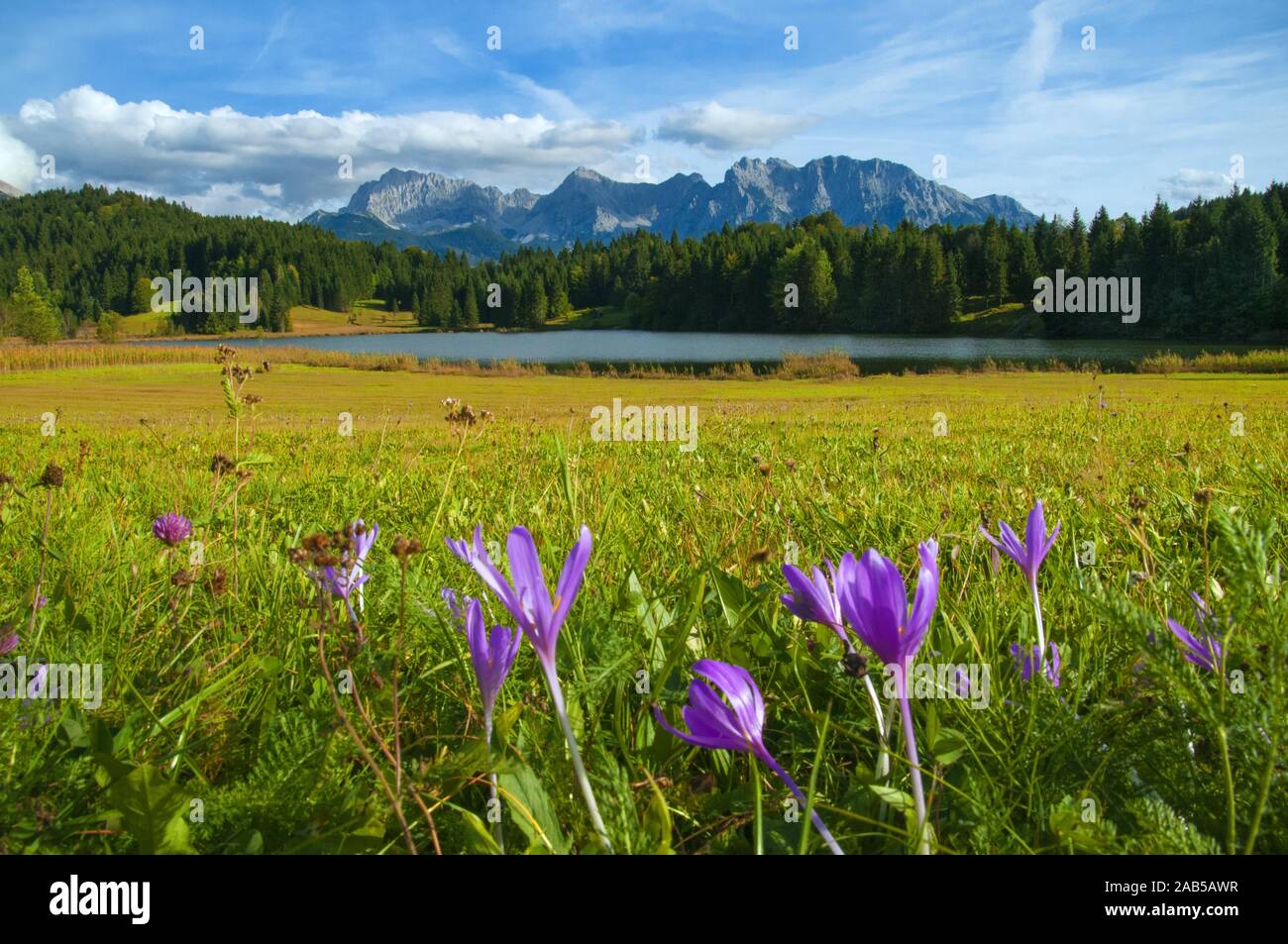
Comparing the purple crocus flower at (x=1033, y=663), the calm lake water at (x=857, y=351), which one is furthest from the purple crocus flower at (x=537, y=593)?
the calm lake water at (x=857, y=351)

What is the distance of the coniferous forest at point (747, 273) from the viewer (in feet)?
281

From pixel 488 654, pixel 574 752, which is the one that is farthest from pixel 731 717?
pixel 488 654

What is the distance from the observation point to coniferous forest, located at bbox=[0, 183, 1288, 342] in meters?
85.6

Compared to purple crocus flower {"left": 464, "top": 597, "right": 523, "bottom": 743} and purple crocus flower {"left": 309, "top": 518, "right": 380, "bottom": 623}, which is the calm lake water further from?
purple crocus flower {"left": 464, "top": 597, "right": 523, "bottom": 743}

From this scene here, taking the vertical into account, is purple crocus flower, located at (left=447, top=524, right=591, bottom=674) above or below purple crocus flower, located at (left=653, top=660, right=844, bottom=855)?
above

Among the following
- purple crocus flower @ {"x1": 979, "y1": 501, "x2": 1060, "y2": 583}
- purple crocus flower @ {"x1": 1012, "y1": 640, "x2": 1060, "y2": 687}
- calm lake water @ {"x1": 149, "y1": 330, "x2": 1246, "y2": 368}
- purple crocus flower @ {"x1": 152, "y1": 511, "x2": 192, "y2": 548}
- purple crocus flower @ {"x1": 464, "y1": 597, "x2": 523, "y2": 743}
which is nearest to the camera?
purple crocus flower @ {"x1": 464, "y1": 597, "x2": 523, "y2": 743}

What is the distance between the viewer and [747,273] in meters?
140

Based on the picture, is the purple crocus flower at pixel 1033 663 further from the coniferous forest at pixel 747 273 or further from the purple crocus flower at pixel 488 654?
the coniferous forest at pixel 747 273

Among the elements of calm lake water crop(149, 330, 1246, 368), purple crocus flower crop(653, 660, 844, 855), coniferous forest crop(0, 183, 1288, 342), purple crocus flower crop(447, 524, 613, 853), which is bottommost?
purple crocus flower crop(653, 660, 844, 855)

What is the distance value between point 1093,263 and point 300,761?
11586cm

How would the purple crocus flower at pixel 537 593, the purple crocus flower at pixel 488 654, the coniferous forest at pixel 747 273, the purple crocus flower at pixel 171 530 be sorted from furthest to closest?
the coniferous forest at pixel 747 273, the purple crocus flower at pixel 171 530, the purple crocus flower at pixel 488 654, the purple crocus flower at pixel 537 593

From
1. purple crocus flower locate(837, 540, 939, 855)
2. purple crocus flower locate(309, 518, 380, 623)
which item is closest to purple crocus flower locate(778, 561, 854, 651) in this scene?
purple crocus flower locate(837, 540, 939, 855)

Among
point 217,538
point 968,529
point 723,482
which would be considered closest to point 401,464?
point 723,482
